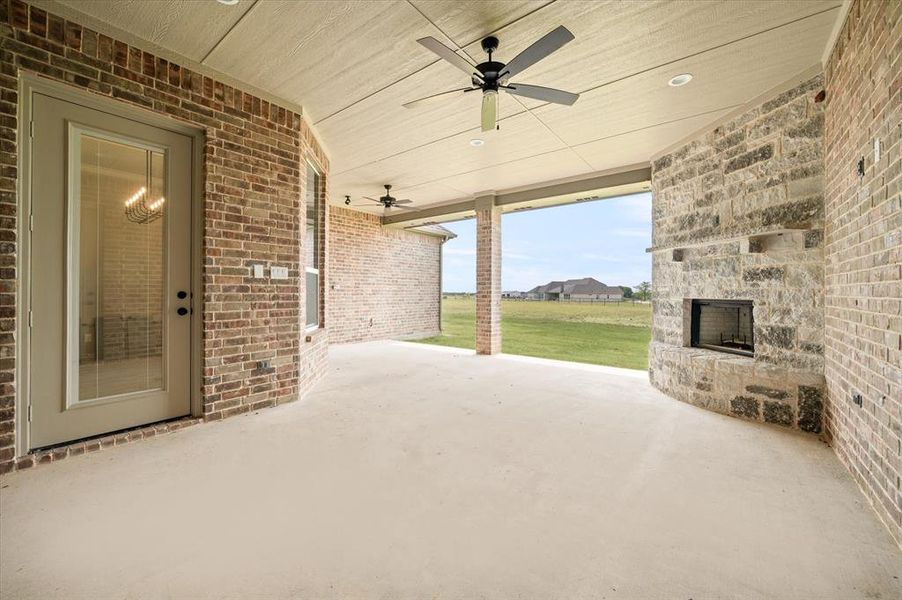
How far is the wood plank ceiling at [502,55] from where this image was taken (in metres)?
2.44

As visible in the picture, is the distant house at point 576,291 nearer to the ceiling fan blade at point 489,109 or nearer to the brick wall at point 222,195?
the ceiling fan blade at point 489,109

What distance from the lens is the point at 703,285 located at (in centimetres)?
393

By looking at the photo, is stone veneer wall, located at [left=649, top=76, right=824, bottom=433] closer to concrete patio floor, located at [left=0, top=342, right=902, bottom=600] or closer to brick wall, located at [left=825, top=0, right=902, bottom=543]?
brick wall, located at [left=825, top=0, right=902, bottom=543]

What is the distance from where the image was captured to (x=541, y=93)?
2.92m

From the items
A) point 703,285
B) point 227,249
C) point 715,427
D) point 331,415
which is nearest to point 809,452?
point 715,427

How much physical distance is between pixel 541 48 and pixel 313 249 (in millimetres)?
3734

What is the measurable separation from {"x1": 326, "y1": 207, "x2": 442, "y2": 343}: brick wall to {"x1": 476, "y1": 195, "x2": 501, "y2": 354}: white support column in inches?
118

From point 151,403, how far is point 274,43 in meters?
2.82

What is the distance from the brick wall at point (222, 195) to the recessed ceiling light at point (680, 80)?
335cm

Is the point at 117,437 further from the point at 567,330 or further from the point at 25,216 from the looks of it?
the point at 567,330

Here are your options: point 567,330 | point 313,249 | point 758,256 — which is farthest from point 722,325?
point 567,330

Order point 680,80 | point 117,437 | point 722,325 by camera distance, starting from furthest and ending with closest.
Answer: point 722,325 < point 680,80 < point 117,437

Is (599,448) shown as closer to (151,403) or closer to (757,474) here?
(757,474)

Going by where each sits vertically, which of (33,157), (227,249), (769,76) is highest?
(769,76)
